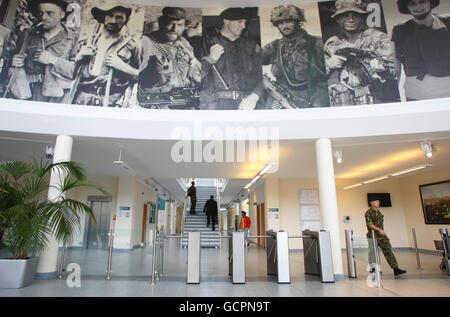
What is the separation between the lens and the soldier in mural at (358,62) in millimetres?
7402

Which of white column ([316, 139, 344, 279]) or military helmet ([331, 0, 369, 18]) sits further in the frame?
military helmet ([331, 0, 369, 18])

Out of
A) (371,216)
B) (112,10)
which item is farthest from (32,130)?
(371,216)

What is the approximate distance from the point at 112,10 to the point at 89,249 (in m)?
10.4

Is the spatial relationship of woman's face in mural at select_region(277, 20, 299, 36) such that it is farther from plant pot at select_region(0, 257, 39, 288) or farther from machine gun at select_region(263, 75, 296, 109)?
plant pot at select_region(0, 257, 39, 288)

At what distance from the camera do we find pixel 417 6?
7.92 meters

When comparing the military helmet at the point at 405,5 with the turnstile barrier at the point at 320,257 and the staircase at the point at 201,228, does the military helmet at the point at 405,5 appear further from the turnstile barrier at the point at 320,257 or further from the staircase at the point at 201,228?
A: the staircase at the point at 201,228

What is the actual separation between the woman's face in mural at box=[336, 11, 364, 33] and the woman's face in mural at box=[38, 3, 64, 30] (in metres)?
8.05

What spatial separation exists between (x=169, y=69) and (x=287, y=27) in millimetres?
3765

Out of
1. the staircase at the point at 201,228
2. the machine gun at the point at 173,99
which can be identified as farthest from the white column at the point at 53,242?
the staircase at the point at 201,228

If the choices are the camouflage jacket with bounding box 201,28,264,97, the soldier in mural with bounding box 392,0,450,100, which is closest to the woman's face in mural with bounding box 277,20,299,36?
the camouflage jacket with bounding box 201,28,264,97

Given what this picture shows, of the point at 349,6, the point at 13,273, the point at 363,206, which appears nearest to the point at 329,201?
the point at 349,6

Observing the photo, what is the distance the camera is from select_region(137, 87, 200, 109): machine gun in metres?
7.54

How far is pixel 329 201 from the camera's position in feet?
21.9
